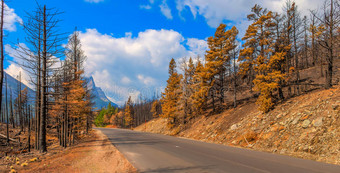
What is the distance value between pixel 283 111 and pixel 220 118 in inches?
384

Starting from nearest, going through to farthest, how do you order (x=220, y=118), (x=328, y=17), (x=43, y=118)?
(x=43, y=118)
(x=328, y=17)
(x=220, y=118)

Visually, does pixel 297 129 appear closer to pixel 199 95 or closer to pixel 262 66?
pixel 262 66

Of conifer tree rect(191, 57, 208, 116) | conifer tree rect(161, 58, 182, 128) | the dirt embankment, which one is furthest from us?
conifer tree rect(161, 58, 182, 128)

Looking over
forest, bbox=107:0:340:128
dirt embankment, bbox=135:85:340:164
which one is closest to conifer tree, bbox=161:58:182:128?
forest, bbox=107:0:340:128

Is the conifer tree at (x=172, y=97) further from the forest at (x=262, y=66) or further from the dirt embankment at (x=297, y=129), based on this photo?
the dirt embankment at (x=297, y=129)

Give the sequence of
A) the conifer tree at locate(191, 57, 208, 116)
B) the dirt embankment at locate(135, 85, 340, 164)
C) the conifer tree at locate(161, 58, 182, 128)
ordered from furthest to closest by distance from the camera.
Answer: the conifer tree at locate(161, 58, 182, 128)
the conifer tree at locate(191, 57, 208, 116)
the dirt embankment at locate(135, 85, 340, 164)

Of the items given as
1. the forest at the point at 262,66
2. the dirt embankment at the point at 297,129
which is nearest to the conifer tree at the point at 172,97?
the forest at the point at 262,66

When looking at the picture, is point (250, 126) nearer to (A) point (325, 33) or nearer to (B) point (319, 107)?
(B) point (319, 107)

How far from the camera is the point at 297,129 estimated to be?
12.8 metres

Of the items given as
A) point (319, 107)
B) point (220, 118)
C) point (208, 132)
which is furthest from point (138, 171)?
point (220, 118)

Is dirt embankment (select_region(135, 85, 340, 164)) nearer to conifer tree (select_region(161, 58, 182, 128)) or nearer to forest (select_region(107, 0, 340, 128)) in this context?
forest (select_region(107, 0, 340, 128))

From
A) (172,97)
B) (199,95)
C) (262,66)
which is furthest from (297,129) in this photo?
(172,97)

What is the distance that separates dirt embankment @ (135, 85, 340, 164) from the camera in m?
10.3

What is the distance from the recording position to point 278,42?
68.2ft
